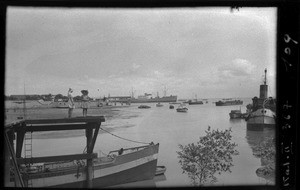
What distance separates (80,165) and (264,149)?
6.32 feet

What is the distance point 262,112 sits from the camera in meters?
2.90

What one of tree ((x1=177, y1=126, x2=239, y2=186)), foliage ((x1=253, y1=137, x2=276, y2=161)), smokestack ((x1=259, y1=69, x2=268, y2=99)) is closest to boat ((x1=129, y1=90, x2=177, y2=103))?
tree ((x1=177, y1=126, x2=239, y2=186))

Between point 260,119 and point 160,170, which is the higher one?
point 260,119

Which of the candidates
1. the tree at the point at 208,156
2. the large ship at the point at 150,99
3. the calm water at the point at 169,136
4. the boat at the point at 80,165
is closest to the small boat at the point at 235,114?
the calm water at the point at 169,136

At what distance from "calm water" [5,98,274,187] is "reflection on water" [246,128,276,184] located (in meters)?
0.01

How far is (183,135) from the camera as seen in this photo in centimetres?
288

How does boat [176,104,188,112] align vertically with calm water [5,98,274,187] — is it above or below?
above

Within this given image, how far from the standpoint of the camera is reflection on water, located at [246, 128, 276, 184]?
2.78 metres

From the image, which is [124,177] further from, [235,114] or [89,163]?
[235,114]

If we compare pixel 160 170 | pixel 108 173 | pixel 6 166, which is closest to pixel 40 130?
pixel 6 166
